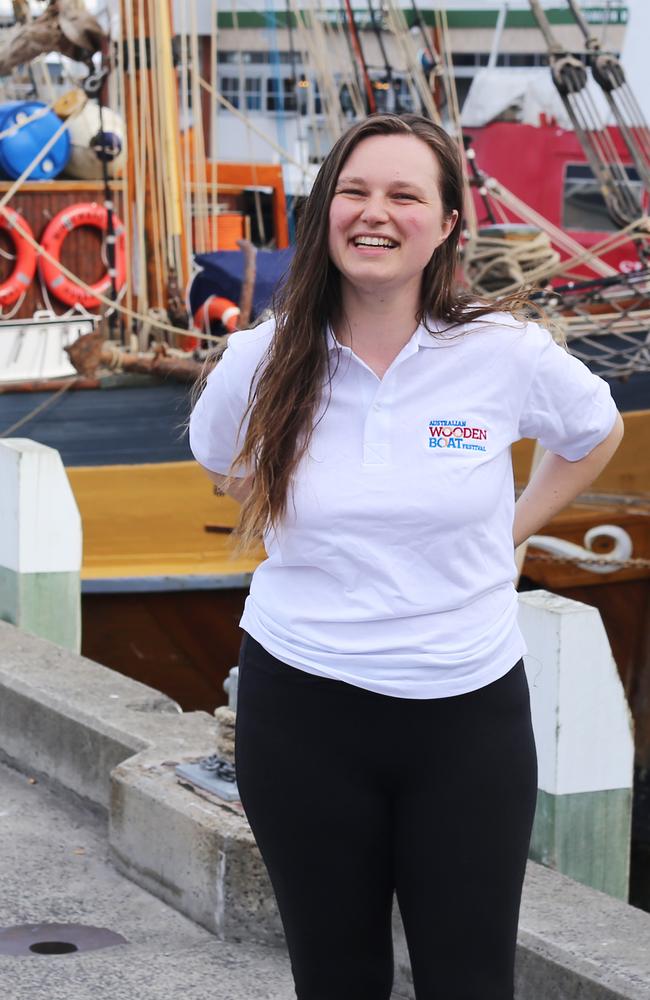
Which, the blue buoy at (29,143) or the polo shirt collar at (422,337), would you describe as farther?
the blue buoy at (29,143)

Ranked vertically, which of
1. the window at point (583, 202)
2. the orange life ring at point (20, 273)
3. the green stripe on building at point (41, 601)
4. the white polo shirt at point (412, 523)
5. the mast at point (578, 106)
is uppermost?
the window at point (583, 202)

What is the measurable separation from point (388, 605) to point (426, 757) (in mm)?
208

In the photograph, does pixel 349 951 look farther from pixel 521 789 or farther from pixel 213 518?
pixel 213 518

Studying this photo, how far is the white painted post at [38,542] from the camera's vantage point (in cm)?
503

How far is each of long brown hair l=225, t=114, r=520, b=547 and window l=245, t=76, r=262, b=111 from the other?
85.2 ft

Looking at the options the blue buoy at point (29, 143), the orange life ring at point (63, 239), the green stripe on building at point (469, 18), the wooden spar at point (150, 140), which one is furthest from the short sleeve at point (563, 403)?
the green stripe on building at point (469, 18)

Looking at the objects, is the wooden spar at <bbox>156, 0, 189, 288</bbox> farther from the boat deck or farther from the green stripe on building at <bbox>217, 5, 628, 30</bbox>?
the green stripe on building at <bbox>217, 5, 628, 30</bbox>

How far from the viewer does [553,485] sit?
229 cm

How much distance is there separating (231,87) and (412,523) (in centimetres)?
2686

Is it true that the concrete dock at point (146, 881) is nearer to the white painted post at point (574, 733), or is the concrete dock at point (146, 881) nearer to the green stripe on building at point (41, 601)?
the white painted post at point (574, 733)

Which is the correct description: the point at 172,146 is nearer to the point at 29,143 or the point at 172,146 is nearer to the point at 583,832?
the point at 29,143

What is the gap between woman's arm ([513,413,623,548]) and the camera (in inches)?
87.5

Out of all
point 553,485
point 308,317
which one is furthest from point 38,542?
point 308,317

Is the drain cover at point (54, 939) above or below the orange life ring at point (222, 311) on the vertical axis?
below
